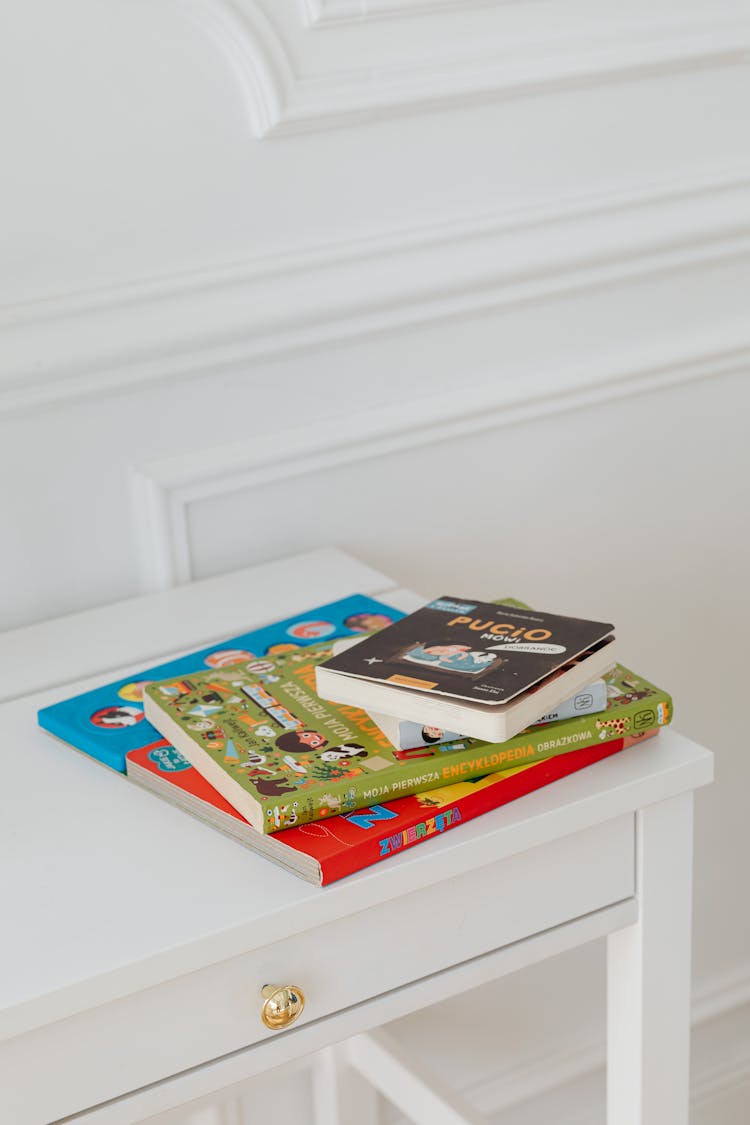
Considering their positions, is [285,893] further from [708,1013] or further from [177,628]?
[708,1013]

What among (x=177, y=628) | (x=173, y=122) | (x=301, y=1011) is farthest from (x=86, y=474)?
(x=301, y=1011)

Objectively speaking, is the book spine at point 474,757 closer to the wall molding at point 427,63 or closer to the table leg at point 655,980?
the table leg at point 655,980

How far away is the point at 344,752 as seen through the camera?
73cm

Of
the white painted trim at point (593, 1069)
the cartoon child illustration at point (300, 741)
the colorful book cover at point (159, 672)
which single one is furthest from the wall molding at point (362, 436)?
the white painted trim at point (593, 1069)

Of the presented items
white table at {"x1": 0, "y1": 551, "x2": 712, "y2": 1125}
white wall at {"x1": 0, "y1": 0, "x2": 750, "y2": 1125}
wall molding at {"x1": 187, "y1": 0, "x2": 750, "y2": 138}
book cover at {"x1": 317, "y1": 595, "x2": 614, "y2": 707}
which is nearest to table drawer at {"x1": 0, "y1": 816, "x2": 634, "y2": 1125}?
white table at {"x1": 0, "y1": 551, "x2": 712, "y2": 1125}

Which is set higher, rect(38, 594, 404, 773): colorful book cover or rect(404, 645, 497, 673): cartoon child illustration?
rect(404, 645, 497, 673): cartoon child illustration

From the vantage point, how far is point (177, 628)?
98 cm

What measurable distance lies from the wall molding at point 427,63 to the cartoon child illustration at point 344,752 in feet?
1.73

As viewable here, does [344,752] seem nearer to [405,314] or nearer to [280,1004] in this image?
[280,1004]

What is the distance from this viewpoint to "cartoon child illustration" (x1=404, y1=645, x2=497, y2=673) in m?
0.73

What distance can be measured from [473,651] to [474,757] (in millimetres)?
69

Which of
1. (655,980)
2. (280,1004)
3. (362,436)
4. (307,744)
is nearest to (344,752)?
(307,744)

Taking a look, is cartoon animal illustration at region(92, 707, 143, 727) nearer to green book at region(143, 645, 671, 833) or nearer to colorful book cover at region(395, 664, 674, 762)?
green book at region(143, 645, 671, 833)

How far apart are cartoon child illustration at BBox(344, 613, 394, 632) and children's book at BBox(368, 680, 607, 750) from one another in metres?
0.18
